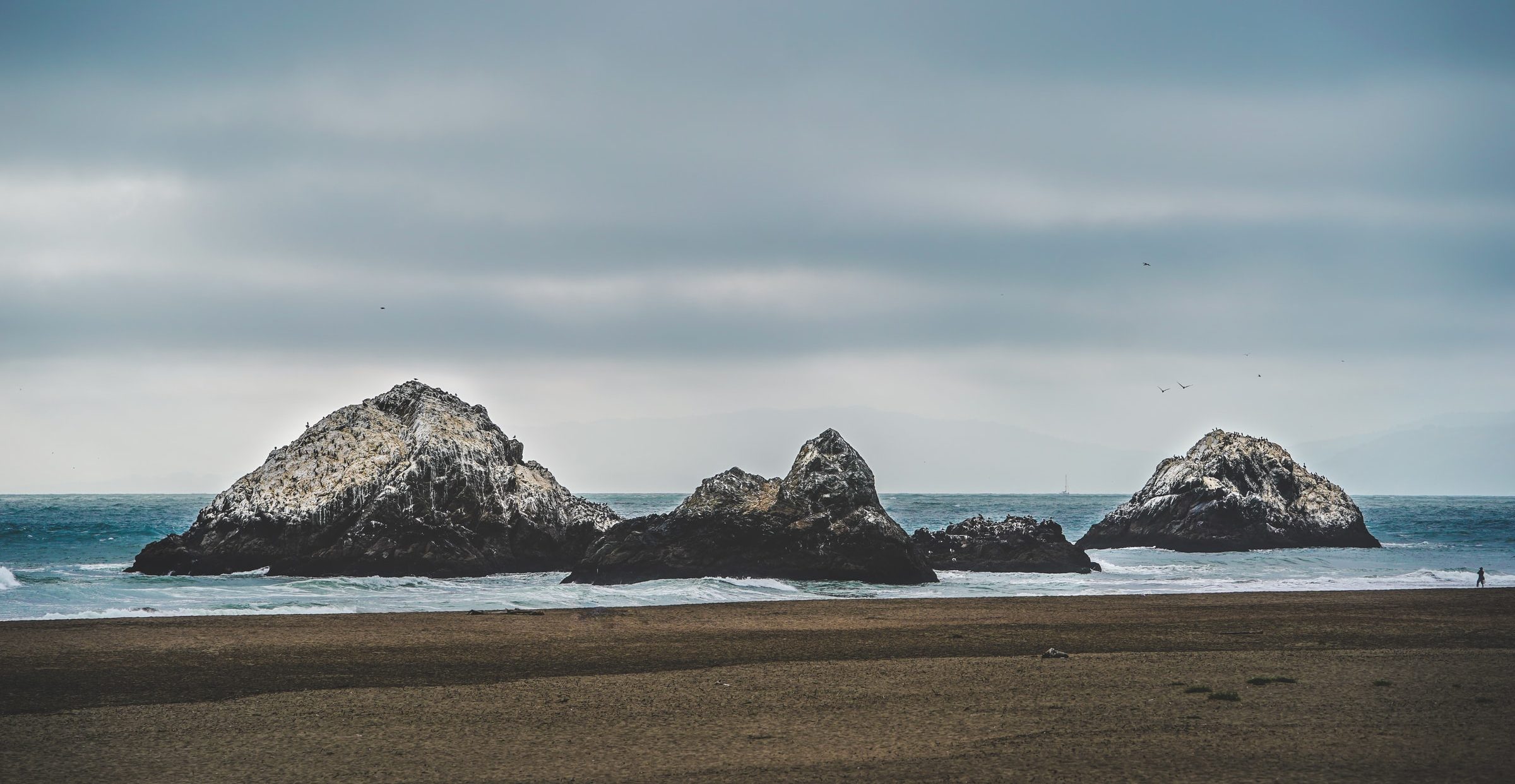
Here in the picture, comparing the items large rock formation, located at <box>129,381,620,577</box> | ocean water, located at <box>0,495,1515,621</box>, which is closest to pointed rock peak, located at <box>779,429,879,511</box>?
ocean water, located at <box>0,495,1515,621</box>

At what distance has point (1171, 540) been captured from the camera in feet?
232

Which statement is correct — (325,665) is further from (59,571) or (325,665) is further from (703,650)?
(59,571)

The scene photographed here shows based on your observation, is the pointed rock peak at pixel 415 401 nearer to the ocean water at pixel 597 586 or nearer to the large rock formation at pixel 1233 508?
the ocean water at pixel 597 586

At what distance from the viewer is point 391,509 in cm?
4391

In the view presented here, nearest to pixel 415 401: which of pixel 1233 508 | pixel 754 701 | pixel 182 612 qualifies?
pixel 182 612

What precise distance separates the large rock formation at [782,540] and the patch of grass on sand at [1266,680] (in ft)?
81.8

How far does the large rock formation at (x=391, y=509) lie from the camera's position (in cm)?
4256

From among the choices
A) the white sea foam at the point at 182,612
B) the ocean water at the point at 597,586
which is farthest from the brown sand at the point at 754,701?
the ocean water at the point at 597,586

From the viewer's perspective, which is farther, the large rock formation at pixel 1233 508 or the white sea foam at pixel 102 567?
the large rock formation at pixel 1233 508

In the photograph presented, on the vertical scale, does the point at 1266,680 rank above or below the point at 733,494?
below

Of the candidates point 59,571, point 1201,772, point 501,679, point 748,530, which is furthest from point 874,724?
point 59,571

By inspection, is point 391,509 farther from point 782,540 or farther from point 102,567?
point 782,540

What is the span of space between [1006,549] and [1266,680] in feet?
115

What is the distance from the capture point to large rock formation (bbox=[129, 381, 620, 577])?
4256 centimetres
